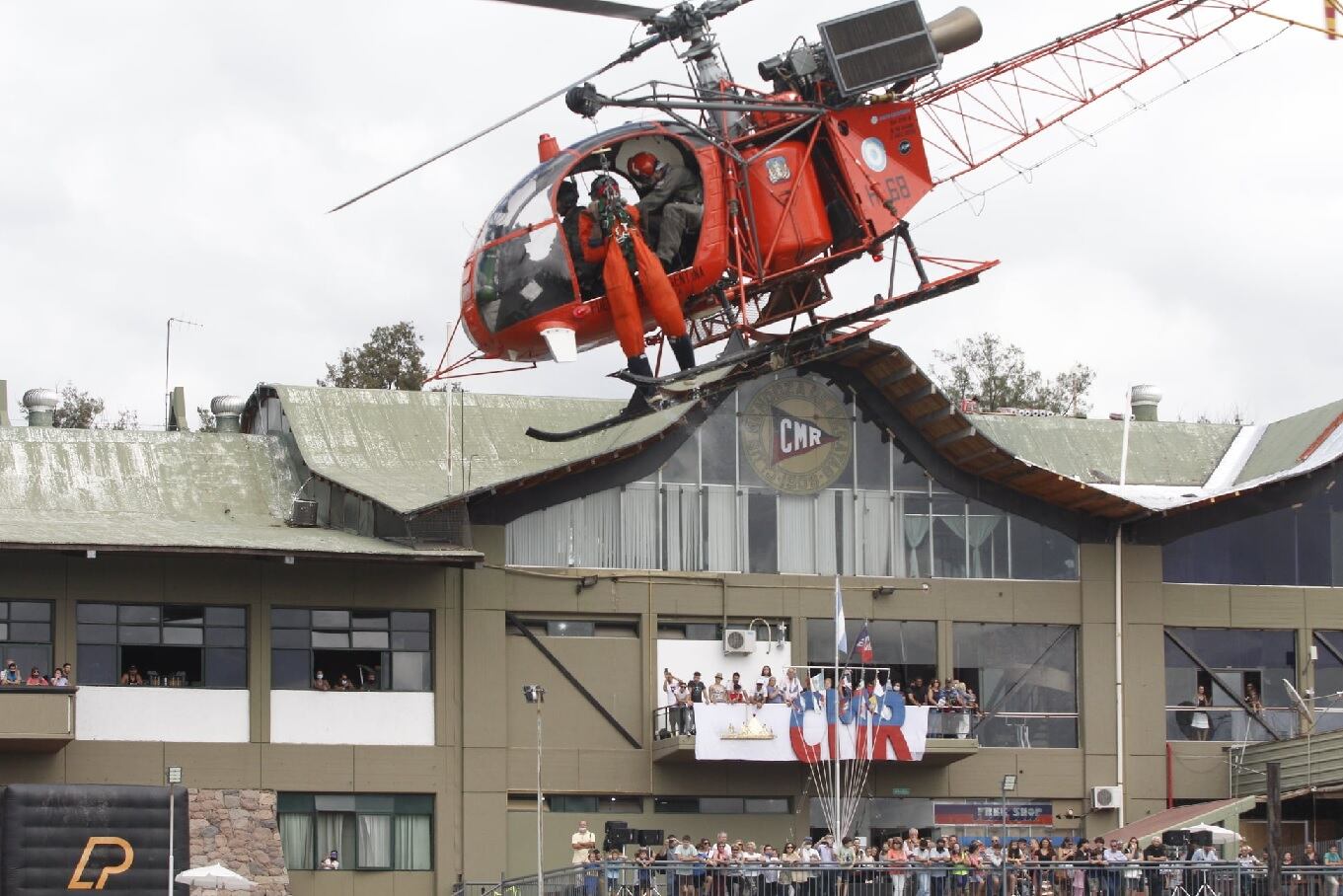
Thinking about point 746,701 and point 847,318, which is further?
point 746,701

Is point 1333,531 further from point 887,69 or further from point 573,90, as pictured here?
point 573,90

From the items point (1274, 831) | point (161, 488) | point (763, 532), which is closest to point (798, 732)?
point (763, 532)

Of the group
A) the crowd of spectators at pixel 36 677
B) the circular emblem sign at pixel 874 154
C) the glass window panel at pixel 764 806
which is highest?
the circular emblem sign at pixel 874 154

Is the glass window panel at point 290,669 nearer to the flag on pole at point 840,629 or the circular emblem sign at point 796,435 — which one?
the circular emblem sign at point 796,435

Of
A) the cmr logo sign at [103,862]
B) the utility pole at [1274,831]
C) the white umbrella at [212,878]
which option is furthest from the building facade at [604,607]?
the utility pole at [1274,831]

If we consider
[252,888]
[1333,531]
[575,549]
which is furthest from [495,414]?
[1333,531]

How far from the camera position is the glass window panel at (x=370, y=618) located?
4844 cm

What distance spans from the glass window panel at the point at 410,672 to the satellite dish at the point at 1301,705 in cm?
1826

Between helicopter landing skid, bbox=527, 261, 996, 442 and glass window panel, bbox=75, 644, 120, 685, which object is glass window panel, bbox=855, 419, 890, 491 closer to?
helicopter landing skid, bbox=527, 261, 996, 442

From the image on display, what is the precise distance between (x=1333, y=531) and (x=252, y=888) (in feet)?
82.3

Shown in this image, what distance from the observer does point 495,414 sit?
176 ft

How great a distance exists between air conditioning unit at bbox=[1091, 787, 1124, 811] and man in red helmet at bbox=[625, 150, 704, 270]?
18968mm

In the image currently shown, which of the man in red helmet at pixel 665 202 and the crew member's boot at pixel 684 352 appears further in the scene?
the crew member's boot at pixel 684 352

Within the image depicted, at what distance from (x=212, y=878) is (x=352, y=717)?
7.54 metres
